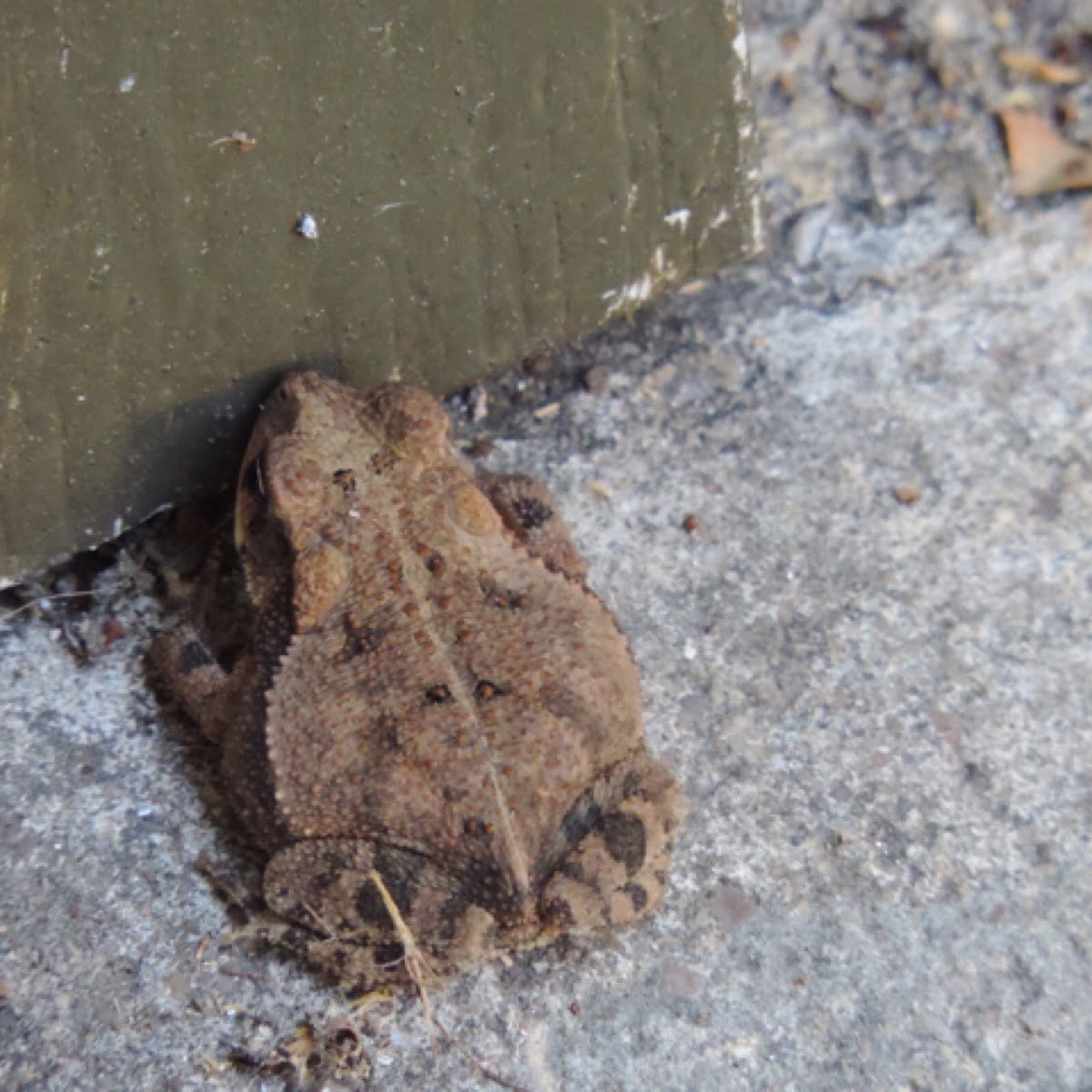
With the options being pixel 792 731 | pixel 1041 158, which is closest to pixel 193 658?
pixel 792 731

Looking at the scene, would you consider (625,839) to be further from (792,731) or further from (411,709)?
(792,731)

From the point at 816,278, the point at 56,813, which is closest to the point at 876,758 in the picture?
the point at 816,278

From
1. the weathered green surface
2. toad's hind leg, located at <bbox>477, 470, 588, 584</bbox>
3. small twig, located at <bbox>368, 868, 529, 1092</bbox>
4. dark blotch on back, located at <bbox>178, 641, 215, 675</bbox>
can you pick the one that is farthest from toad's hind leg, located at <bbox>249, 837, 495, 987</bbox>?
the weathered green surface

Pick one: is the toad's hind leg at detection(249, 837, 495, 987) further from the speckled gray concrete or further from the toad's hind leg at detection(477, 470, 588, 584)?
the toad's hind leg at detection(477, 470, 588, 584)

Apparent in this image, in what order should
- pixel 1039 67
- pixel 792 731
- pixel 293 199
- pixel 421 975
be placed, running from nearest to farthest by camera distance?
1. pixel 421 975
2. pixel 293 199
3. pixel 792 731
4. pixel 1039 67

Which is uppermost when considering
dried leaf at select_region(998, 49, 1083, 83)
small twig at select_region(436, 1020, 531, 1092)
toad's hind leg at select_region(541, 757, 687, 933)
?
dried leaf at select_region(998, 49, 1083, 83)

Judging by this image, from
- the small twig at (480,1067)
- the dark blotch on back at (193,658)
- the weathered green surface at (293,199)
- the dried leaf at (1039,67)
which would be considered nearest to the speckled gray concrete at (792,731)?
the small twig at (480,1067)

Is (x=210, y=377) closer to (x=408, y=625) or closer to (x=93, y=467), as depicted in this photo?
(x=93, y=467)
